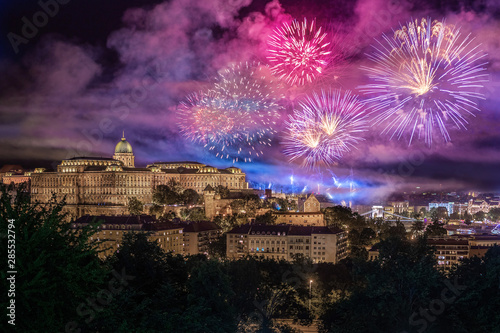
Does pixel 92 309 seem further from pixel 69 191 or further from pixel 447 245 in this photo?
pixel 69 191

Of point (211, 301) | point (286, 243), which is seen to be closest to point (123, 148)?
point (286, 243)

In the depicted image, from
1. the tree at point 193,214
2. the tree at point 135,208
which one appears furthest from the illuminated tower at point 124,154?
the tree at point 193,214

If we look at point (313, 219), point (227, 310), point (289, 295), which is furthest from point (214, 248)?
point (227, 310)

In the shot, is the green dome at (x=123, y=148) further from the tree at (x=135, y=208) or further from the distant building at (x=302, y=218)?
the distant building at (x=302, y=218)

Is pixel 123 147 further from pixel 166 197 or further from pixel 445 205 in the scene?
pixel 445 205

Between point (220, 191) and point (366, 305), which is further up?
point (220, 191)
